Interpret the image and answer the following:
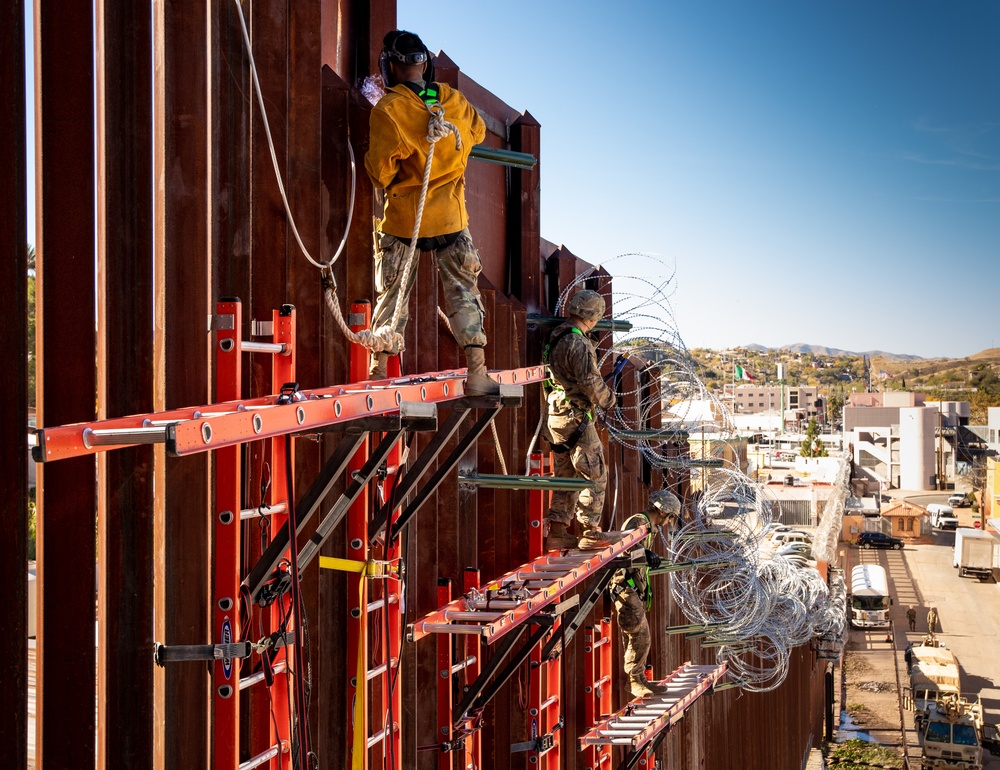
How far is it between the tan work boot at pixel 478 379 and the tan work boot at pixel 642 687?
6822mm

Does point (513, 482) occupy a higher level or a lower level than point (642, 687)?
higher

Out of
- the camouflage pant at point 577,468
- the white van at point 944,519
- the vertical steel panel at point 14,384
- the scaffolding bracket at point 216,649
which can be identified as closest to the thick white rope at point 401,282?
the scaffolding bracket at point 216,649

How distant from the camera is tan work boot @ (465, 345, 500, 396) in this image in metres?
5.94

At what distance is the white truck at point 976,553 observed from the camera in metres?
44.8

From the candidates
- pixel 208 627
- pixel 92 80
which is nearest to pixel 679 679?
pixel 208 627

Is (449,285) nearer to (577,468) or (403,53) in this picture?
(403,53)

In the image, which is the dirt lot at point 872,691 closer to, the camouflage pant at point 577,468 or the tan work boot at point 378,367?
the camouflage pant at point 577,468

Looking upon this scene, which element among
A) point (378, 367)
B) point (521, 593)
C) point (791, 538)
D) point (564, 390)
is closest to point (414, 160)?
point (378, 367)

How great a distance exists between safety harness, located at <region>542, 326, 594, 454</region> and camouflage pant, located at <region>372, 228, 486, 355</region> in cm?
295

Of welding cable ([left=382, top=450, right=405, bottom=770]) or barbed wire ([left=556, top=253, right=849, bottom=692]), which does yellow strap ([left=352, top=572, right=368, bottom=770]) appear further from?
barbed wire ([left=556, top=253, right=849, bottom=692])

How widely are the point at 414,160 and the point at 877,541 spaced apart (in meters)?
50.8

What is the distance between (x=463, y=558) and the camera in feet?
26.8

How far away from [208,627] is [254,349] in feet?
4.10

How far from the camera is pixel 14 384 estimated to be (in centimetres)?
365
